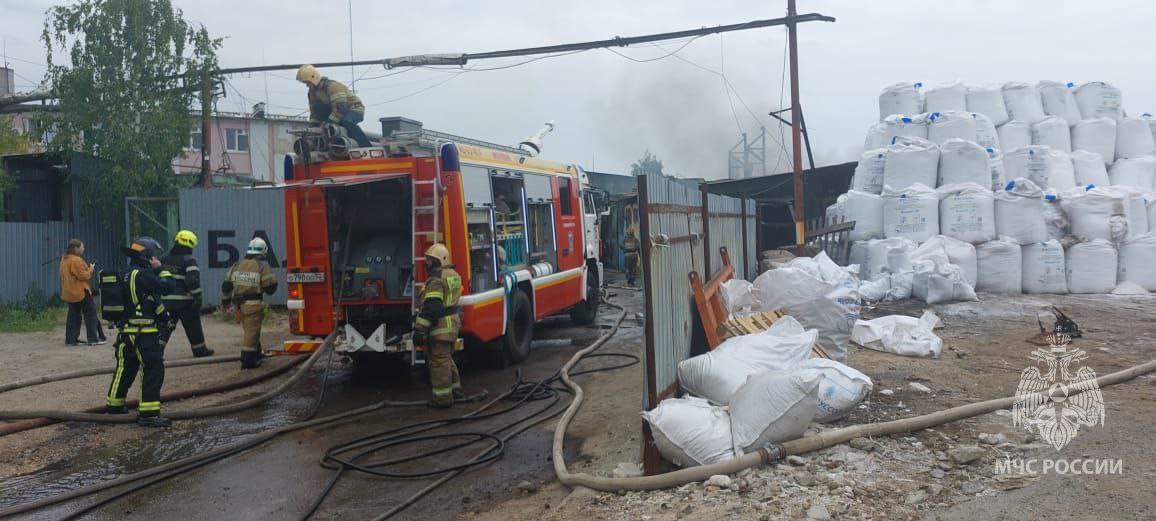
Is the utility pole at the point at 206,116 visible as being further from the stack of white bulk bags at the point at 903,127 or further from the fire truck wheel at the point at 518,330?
the stack of white bulk bags at the point at 903,127

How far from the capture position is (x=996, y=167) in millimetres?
13883

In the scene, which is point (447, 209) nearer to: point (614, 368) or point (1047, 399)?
point (614, 368)

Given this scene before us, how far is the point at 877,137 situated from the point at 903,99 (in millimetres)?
931

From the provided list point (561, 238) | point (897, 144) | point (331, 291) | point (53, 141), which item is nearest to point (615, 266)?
point (897, 144)

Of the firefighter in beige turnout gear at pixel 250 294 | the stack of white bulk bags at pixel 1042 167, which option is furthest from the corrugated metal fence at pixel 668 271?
the stack of white bulk bags at pixel 1042 167

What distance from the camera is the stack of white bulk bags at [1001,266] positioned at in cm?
1275

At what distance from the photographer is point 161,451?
5.82 metres

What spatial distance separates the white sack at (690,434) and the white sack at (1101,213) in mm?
11735

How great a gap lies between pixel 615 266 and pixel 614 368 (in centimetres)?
1460

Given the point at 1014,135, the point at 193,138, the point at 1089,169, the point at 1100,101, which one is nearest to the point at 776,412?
the point at 1014,135

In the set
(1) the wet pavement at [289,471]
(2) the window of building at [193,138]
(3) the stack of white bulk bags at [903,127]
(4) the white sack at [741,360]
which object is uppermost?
(2) the window of building at [193,138]

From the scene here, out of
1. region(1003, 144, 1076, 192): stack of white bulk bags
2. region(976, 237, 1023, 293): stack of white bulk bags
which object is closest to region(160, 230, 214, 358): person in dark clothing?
region(976, 237, 1023, 293): stack of white bulk bags

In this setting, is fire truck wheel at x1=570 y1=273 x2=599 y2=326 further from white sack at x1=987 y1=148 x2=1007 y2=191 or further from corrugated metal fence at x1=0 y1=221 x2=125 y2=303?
corrugated metal fence at x1=0 y1=221 x2=125 y2=303

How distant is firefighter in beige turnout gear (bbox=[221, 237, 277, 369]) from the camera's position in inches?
328
